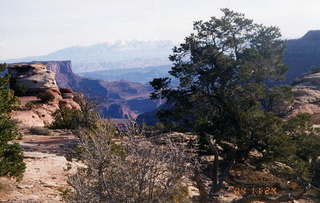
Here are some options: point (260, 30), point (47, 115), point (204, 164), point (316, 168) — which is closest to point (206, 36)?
point (204, 164)

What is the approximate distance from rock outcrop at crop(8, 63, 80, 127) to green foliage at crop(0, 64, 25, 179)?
26.1 meters

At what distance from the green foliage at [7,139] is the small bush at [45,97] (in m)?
31.5

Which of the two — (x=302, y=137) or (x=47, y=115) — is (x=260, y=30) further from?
(x=47, y=115)

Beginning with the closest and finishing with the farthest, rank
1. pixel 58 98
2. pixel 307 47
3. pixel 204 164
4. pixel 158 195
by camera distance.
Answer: pixel 158 195, pixel 204 164, pixel 58 98, pixel 307 47

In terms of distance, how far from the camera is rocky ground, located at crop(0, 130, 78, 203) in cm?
1466

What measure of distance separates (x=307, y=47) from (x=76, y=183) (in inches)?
6972

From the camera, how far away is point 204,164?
77.9 feet

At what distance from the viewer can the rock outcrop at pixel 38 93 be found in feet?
136

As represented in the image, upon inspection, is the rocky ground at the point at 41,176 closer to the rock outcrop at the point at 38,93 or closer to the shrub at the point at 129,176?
the shrub at the point at 129,176

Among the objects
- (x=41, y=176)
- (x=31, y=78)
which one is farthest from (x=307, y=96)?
(x=41, y=176)

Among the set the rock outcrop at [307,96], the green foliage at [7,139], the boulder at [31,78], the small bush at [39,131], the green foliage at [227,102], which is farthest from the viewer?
the boulder at [31,78]

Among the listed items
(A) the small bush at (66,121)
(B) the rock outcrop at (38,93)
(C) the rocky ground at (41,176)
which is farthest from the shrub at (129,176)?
(B) the rock outcrop at (38,93)

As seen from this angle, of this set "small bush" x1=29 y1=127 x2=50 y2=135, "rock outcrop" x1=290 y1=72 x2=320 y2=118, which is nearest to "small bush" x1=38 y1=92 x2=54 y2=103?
"small bush" x1=29 y1=127 x2=50 y2=135
